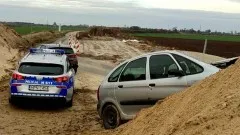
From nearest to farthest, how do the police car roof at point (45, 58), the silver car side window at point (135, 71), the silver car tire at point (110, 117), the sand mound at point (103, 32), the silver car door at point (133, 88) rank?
the silver car door at point (133, 88)
the silver car side window at point (135, 71)
the silver car tire at point (110, 117)
the police car roof at point (45, 58)
the sand mound at point (103, 32)

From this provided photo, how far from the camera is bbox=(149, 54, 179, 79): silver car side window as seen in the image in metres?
10.0

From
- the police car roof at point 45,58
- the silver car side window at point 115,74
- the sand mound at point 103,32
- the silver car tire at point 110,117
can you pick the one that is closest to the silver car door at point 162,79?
the silver car side window at point 115,74

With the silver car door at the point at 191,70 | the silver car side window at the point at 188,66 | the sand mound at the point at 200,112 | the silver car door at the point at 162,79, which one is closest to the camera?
the sand mound at the point at 200,112

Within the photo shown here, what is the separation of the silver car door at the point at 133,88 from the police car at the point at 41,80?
4343 mm

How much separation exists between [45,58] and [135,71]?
5.57m

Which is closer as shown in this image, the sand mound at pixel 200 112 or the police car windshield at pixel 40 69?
the sand mound at pixel 200 112

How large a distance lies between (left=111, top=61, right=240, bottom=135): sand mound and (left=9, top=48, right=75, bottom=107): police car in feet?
21.2

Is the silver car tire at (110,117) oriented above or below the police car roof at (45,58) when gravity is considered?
below

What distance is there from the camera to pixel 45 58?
15.6 metres

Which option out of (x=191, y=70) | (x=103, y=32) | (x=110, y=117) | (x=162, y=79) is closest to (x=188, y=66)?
(x=191, y=70)

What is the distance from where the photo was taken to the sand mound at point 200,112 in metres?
6.03

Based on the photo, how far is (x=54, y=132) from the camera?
11469mm

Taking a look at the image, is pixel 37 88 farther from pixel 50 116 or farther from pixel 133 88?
pixel 133 88

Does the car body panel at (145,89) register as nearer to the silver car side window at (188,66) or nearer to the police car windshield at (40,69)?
the silver car side window at (188,66)
